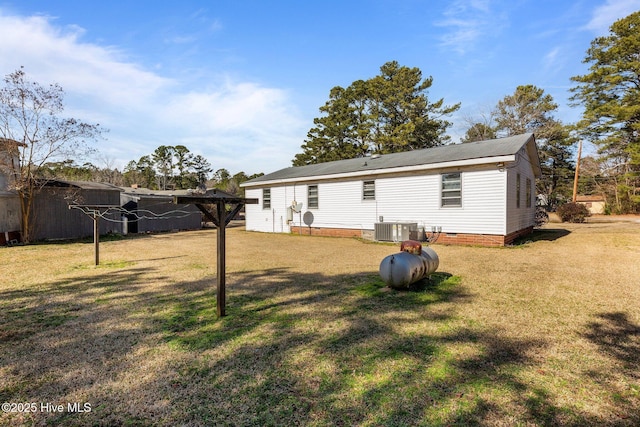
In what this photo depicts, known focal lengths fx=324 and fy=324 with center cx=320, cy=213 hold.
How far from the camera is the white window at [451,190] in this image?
42.3 feet

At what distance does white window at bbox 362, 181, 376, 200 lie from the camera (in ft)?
51.3

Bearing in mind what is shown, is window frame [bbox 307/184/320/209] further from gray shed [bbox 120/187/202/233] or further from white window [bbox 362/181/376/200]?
gray shed [bbox 120/187/202/233]

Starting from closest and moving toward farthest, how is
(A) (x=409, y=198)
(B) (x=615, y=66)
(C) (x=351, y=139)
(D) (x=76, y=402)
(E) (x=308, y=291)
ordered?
1. (D) (x=76, y=402)
2. (E) (x=308, y=291)
3. (A) (x=409, y=198)
4. (B) (x=615, y=66)
5. (C) (x=351, y=139)

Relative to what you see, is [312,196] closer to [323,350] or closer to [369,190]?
[369,190]

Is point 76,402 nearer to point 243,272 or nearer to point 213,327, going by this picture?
A: point 213,327

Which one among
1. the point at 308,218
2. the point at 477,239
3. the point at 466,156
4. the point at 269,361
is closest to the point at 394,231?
the point at 477,239

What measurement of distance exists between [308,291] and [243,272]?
250 cm

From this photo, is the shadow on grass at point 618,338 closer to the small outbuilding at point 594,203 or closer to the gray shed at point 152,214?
the gray shed at point 152,214

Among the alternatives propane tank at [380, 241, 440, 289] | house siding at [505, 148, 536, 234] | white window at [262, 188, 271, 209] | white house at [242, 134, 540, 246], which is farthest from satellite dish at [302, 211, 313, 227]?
propane tank at [380, 241, 440, 289]

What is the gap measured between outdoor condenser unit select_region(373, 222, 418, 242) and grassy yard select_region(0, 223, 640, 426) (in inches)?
231

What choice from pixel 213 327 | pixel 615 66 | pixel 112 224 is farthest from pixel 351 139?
pixel 213 327

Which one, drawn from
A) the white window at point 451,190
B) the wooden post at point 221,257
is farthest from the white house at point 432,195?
the wooden post at point 221,257

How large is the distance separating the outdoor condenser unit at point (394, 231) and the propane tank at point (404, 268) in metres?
7.20

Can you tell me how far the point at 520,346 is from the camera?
3.86 m
